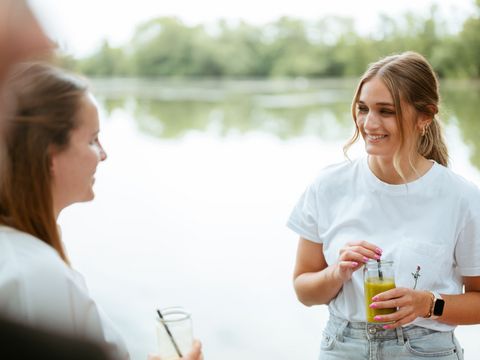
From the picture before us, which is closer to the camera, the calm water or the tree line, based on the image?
the calm water

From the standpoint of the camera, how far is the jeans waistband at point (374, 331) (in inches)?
60.9

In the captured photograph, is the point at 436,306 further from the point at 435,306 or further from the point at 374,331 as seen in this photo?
the point at 374,331

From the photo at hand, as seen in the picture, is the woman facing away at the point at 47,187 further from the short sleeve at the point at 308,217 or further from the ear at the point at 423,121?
the ear at the point at 423,121

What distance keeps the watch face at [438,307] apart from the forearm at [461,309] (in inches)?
0.4

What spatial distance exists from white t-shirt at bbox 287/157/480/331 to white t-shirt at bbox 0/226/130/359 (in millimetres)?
759

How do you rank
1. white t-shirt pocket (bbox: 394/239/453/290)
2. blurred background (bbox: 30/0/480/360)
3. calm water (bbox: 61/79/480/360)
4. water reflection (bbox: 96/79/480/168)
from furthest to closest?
water reflection (bbox: 96/79/480/168), blurred background (bbox: 30/0/480/360), calm water (bbox: 61/79/480/360), white t-shirt pocket (bbox: 394/239/453/290)

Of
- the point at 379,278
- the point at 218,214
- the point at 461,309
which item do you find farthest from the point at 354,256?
the point at 218,214

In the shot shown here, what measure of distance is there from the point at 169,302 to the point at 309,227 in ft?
10.6

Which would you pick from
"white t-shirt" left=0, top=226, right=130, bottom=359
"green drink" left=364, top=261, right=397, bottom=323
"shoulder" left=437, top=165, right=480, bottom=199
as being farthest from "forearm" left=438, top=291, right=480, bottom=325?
"white t-shirt" left=0, top=226, right=130, bottom=359

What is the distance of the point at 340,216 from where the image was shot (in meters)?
1.67

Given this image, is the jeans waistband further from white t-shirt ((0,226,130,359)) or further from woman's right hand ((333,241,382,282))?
white t-shirt ((0,226,130,359))

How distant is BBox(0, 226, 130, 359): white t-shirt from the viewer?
92cm

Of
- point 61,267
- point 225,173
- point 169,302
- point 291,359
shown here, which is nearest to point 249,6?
point 225,173

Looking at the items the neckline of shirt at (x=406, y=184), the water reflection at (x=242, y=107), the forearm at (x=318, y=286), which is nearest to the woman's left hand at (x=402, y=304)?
the forearm at (x=318, y=286)
